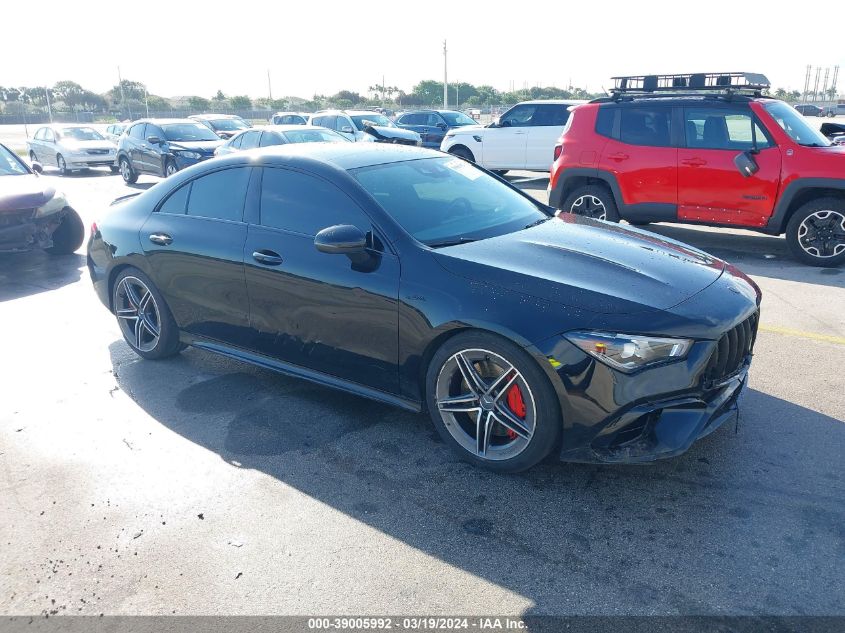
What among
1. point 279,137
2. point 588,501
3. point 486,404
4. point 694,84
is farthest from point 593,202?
point 279,137

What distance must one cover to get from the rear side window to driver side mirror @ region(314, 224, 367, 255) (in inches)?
41.5

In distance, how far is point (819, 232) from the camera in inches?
315

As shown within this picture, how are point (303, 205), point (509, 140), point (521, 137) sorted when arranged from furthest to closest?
1. point (509, 140)
2. point (521, 137)
3. point (303, 205)

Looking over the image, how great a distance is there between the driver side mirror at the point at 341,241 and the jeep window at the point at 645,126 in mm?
6152

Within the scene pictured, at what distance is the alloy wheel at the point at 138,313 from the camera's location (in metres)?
5.35

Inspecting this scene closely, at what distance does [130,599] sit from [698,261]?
11.1 ft

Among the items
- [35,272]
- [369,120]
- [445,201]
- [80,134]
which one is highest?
[369,120]

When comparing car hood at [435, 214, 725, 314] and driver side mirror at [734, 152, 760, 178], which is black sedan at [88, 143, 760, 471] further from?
driver side mirror at [734, 152, 760, 178]

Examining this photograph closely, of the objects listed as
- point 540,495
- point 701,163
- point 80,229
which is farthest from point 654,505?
point 80,229

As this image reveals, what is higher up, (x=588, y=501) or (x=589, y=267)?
(x=589, y=267)

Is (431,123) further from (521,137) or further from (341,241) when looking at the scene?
(341,241)

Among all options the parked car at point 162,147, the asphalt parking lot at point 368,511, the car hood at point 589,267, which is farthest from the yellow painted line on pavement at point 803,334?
the parked car at point 162,147

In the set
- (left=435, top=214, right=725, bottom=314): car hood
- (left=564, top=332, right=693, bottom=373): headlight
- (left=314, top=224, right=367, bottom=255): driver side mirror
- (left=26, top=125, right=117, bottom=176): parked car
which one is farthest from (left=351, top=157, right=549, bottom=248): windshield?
(left=26, top=125, right=117, bottom=176): parked car

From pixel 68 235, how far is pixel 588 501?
8.30 m
